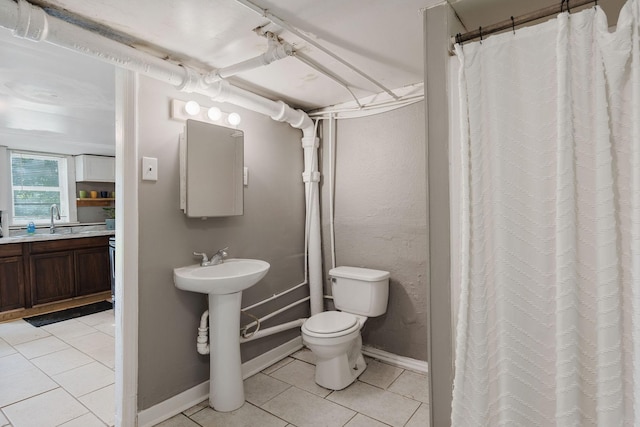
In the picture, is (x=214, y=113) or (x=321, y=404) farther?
(x=214, y=113)

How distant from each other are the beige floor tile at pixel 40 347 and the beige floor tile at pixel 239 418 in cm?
183

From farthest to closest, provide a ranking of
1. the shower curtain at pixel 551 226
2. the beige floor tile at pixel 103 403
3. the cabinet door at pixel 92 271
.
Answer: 1. the cabinet door at pixel 92 271
2. the beige floor tile at pixel 103 403
3. the shower curtain at pixel 551 226

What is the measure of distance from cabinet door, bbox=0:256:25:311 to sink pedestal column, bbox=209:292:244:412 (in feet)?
10.4

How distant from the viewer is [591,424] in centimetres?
105

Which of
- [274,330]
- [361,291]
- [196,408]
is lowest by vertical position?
[196,408]

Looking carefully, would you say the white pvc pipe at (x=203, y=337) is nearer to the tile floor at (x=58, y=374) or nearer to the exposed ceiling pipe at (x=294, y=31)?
the tile floor at (x=58, y=374)

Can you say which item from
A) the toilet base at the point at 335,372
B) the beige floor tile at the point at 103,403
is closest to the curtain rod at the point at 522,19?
the toilet base at the point at 335,372

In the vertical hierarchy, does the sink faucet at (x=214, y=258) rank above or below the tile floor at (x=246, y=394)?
above

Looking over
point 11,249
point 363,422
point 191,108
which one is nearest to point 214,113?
point 191,108

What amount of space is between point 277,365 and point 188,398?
0.73m

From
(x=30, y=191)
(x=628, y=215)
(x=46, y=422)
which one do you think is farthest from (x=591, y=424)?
(x=30, y=191)

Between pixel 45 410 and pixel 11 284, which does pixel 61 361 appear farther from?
pixel 11 284

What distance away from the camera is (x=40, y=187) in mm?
4605

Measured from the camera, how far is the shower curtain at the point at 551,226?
987 mm
